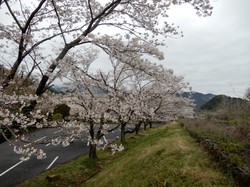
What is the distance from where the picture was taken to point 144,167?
34.6 feet

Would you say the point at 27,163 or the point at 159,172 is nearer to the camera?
the point at 159,172

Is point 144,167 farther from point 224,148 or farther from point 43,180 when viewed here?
point 43,180

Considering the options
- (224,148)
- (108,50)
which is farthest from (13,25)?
(224,148)

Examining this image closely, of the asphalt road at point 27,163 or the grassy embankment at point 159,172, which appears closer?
the grassy embankment at point 159,172

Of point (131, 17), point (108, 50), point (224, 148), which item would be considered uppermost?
point (131, 17)

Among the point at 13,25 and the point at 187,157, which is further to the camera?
the point at 187,157

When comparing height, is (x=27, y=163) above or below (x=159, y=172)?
below

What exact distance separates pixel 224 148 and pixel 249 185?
2.27m

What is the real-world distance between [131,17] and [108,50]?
1.23 metres

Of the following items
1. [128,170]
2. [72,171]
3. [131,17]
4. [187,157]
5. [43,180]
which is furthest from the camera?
[72,171]

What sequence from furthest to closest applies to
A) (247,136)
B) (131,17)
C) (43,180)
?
(43,180), (247,136), (131,17)

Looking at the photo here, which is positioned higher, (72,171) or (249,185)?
(249,185)

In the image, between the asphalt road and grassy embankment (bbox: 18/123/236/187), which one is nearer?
grassy embankment (bbox: 18/123/236/187)

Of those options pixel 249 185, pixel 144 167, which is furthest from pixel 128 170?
pixel 249 185
